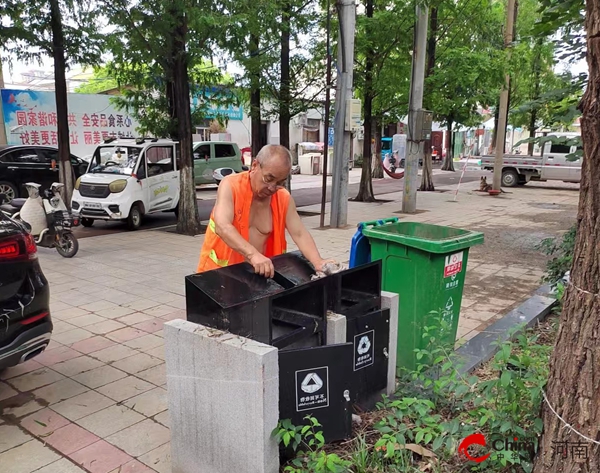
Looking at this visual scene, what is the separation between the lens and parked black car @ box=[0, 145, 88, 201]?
42.1 ft

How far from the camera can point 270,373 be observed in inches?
88.0

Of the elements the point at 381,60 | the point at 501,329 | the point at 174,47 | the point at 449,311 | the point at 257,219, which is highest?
the point at 381,60

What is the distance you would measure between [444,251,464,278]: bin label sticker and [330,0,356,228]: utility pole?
6.62 meters

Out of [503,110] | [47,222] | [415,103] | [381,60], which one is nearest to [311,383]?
[47,222]

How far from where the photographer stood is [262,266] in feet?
8.80

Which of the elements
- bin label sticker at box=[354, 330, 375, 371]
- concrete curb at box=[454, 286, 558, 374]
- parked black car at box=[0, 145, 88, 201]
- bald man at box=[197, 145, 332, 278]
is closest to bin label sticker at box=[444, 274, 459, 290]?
concrete curb at box=[454, 286, 558, 374]

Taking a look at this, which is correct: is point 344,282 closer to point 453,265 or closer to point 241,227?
point 241,227

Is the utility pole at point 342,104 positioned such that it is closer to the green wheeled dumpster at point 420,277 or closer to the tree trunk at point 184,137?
the tree trunk at point 184,137

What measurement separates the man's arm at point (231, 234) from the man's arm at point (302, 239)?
15.6 inches

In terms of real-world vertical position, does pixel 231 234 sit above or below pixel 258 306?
above

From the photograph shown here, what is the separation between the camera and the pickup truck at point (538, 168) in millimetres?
18922

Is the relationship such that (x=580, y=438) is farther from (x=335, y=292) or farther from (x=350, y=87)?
(x=350, y=87)

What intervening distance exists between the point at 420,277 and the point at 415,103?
9690 mm

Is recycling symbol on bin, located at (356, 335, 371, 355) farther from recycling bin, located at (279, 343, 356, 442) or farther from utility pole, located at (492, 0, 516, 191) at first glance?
utility pole, located at (492, 0, 516, 191)
